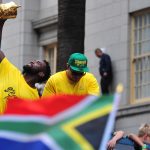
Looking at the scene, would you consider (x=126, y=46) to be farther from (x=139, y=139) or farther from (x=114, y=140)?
(x=114, y=140)

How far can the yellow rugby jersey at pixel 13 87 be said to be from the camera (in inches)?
432

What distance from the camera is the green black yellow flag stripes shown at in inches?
269

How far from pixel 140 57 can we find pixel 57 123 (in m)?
20.9

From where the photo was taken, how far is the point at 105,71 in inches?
1083

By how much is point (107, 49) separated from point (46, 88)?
16249 millimetres

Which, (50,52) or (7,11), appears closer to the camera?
(7,11)

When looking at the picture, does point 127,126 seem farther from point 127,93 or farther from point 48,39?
point 48,39

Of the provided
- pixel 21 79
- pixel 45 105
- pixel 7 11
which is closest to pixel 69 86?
pixel 21 79

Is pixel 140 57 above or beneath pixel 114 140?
above

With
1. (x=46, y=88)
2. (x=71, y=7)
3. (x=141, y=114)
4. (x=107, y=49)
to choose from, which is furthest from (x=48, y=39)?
(x=46, y=88)

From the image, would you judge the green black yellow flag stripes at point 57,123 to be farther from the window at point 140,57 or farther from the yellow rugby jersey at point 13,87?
the window at point 140,57

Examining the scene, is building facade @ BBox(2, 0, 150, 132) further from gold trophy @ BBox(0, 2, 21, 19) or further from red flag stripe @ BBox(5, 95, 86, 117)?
red flag stripe @ BBox(5, 95, 86, 117)

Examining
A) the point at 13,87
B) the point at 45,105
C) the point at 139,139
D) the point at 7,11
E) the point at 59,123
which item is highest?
the point at 7,11

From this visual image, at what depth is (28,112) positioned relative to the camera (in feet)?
23.1
